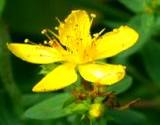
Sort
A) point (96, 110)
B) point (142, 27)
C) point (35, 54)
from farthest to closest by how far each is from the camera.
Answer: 1. point (142, 27)
2. point (35, 54)
3. point (96, 110)

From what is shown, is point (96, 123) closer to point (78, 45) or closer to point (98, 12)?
point (78, 45)

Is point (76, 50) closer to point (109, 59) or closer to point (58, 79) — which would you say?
point (58, 79)

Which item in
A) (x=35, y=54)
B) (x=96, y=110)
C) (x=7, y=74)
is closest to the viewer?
(x=96, y=110)

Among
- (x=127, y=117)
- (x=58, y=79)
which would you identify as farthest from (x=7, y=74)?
(x=127, y=117)

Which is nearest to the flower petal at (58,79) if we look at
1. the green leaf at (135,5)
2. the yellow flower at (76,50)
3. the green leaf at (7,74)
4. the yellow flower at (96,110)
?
the yellow flower at (76,50)

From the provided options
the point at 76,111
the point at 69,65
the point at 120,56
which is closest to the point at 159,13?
the point at 120,56

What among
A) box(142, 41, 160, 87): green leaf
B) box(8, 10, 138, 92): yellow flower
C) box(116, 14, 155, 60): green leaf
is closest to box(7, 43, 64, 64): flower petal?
box(8, 10, 138, 92): yellow flower

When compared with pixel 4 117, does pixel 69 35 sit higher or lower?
higher
